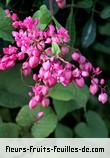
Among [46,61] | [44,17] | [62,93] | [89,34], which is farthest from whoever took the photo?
[89,34]

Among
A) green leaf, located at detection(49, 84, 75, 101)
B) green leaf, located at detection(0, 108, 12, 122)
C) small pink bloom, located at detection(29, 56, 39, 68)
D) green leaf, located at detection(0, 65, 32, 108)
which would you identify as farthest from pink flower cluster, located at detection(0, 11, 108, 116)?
green leaf, located at detection(0, 108, 12, 122)

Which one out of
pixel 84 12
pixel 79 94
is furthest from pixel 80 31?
pixel 79 94

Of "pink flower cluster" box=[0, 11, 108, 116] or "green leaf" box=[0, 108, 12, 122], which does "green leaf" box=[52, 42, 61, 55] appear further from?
"green leaf" box=[0, 108, 12, 122]

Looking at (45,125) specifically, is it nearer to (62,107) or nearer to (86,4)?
(62,107)

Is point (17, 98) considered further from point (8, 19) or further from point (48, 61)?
point (48, 61)

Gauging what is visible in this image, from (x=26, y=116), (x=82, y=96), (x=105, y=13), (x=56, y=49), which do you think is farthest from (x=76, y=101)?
(x=56, y=49)

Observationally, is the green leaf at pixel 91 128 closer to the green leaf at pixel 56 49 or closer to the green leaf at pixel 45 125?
the green leaf at pixel 45 125
